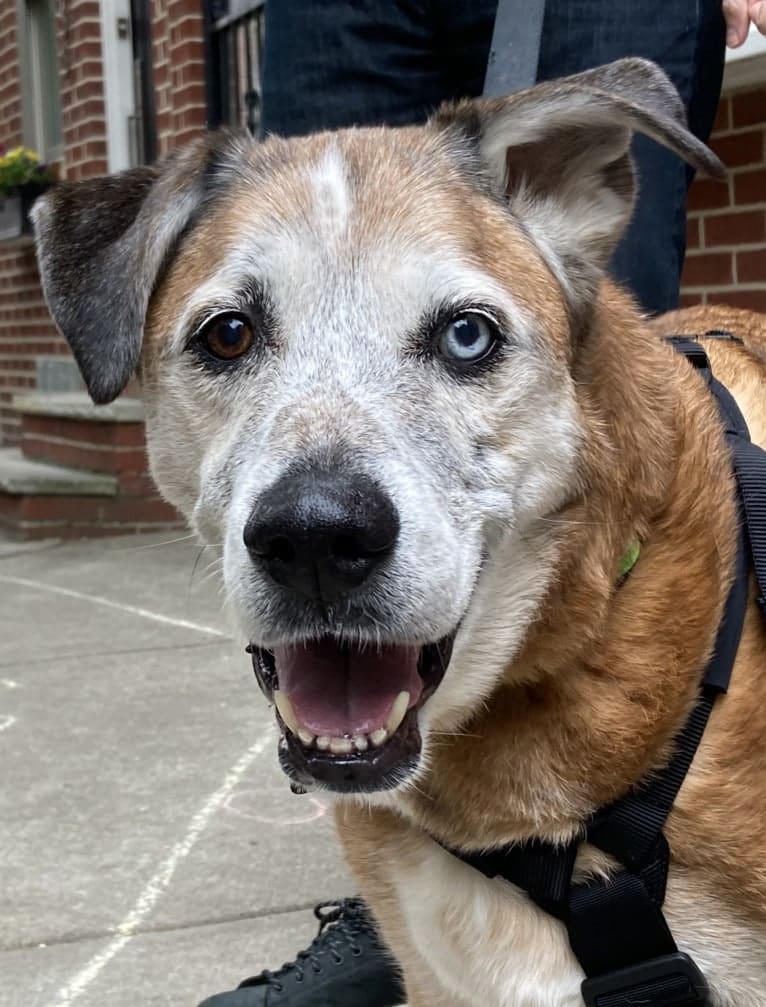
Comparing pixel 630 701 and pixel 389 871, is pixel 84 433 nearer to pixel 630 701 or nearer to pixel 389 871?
pixel 389 871

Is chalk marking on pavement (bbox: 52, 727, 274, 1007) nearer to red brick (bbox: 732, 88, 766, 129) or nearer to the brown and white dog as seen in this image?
the brown and white dog

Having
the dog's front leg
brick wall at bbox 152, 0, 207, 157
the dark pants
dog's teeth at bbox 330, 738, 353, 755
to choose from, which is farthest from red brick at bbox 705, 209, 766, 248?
brick wall at bbox 152, 0, 207, 157

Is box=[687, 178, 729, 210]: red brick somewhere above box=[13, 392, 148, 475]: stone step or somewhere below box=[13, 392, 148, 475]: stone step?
above

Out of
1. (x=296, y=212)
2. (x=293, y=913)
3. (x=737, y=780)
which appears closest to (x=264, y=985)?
(x=293, y=913)

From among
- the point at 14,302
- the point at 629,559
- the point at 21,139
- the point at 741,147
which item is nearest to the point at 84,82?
the point at 21,139

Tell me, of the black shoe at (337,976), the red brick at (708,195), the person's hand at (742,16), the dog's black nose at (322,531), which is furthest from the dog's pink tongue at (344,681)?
the red brick at (708,195)

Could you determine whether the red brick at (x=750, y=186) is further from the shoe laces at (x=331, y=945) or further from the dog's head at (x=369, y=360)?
the shoe laces at (x=331, y=945)

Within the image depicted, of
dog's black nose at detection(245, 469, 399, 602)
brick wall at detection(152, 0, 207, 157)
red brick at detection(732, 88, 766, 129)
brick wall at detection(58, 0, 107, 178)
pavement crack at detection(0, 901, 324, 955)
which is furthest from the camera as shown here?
brick wall at detection(58, 0, 107, 178)

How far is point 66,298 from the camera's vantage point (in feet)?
7.27

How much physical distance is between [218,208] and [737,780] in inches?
50.9

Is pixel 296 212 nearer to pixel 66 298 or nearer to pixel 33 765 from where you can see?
pixel 66 298

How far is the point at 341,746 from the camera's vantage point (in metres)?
1.79

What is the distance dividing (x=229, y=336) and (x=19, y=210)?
8182 mm

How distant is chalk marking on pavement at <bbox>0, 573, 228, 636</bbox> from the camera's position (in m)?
5.33
